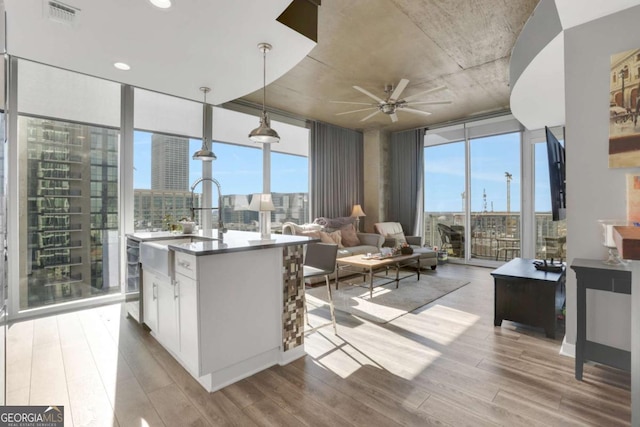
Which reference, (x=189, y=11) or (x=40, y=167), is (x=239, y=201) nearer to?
(x=189, y=11)

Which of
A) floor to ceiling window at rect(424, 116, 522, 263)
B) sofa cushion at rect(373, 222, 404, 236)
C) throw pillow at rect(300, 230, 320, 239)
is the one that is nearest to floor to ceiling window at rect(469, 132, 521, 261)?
floor to ceiling window at rect(424, 116, 522, 263)

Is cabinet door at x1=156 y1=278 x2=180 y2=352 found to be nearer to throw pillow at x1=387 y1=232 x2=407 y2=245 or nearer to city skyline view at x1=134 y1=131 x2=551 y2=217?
city skyline view at x1=134 y1=131 x2=551 y2=217

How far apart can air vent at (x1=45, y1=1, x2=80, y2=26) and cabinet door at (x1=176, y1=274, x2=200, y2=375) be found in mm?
2151

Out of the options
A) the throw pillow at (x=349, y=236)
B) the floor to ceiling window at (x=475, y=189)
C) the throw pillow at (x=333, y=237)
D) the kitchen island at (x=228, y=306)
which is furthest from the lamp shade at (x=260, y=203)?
the floor to ceiling window at (x=475, y=189)

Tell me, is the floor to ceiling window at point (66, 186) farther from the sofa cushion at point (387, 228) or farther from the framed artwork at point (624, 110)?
the framed artwork at point (624, 110)

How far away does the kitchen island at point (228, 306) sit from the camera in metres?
2.06

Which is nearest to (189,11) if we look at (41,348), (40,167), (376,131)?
(40,167)

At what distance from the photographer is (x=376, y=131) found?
7.36m

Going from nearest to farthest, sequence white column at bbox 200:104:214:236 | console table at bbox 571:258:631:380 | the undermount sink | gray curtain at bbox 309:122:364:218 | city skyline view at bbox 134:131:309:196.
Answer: console table at bbox 571:258:631:380 → the undermount sink → city skyline view at bbox 134:131:309:196 → white column at bbox 200:104:214:236 → gray curtain at bbox 309:122:364:218

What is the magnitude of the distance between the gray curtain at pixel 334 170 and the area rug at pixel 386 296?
7.07 feet

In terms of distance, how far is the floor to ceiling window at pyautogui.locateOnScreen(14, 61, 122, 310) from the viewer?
139 inches

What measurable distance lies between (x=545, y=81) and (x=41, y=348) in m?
5.68

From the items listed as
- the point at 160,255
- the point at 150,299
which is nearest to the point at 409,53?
the point at 160,255

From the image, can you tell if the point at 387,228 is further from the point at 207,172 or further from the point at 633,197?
the point at 633,197
